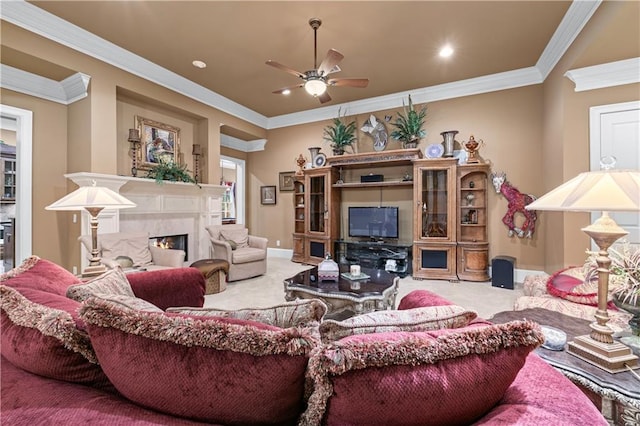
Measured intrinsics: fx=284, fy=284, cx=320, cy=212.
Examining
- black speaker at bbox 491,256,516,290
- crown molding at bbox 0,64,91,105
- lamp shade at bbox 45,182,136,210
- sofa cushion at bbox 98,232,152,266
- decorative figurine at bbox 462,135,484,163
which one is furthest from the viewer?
decorative figurine at bbox 462,135,484,163

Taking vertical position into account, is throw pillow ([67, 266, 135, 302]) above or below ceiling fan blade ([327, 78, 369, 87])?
below

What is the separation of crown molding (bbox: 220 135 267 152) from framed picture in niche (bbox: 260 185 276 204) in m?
0.93

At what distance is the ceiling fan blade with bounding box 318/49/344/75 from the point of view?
8.71 feet

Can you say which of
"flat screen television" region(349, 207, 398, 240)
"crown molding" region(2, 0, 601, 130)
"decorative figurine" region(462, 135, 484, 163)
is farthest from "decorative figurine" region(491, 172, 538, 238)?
"flat screen television" region(349, 207, 398, 240)

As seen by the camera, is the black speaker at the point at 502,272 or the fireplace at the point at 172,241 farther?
the fireplace at the point at 172,241

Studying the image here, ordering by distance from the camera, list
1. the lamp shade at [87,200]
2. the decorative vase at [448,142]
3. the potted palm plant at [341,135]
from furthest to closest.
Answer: the potted palm plant at [341,135] → the decorative vase at [448,142] → the lamp shade at [87,200]

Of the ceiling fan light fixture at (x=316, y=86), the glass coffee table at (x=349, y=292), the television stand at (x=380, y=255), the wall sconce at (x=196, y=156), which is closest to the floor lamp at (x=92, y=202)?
the glass coffee table at (x=349, y=292)

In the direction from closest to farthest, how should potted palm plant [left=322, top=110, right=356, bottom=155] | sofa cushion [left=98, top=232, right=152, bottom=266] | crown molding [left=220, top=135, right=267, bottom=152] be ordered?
1. sofa cushion [left=98, top=232, right=152, bottom=266]
2. potted palm plant [left=322, top=110, right=356, bottom=155]
3. crown molding [left=220, top=135, right=267, bottom=152]

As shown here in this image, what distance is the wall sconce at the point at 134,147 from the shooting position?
413 centimetres

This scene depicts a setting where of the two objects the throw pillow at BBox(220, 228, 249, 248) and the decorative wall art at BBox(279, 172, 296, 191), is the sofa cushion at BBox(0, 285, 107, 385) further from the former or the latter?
the decorative wall art at BBox(279, 172, 296, 191)

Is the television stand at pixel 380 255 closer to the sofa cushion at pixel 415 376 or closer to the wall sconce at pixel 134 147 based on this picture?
the wall sconce at pixel 134 147

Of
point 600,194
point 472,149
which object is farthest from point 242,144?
point 600,194

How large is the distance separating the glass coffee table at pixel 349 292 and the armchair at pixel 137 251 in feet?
5.63

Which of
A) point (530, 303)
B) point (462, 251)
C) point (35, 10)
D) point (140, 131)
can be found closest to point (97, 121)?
point (140, 131)
